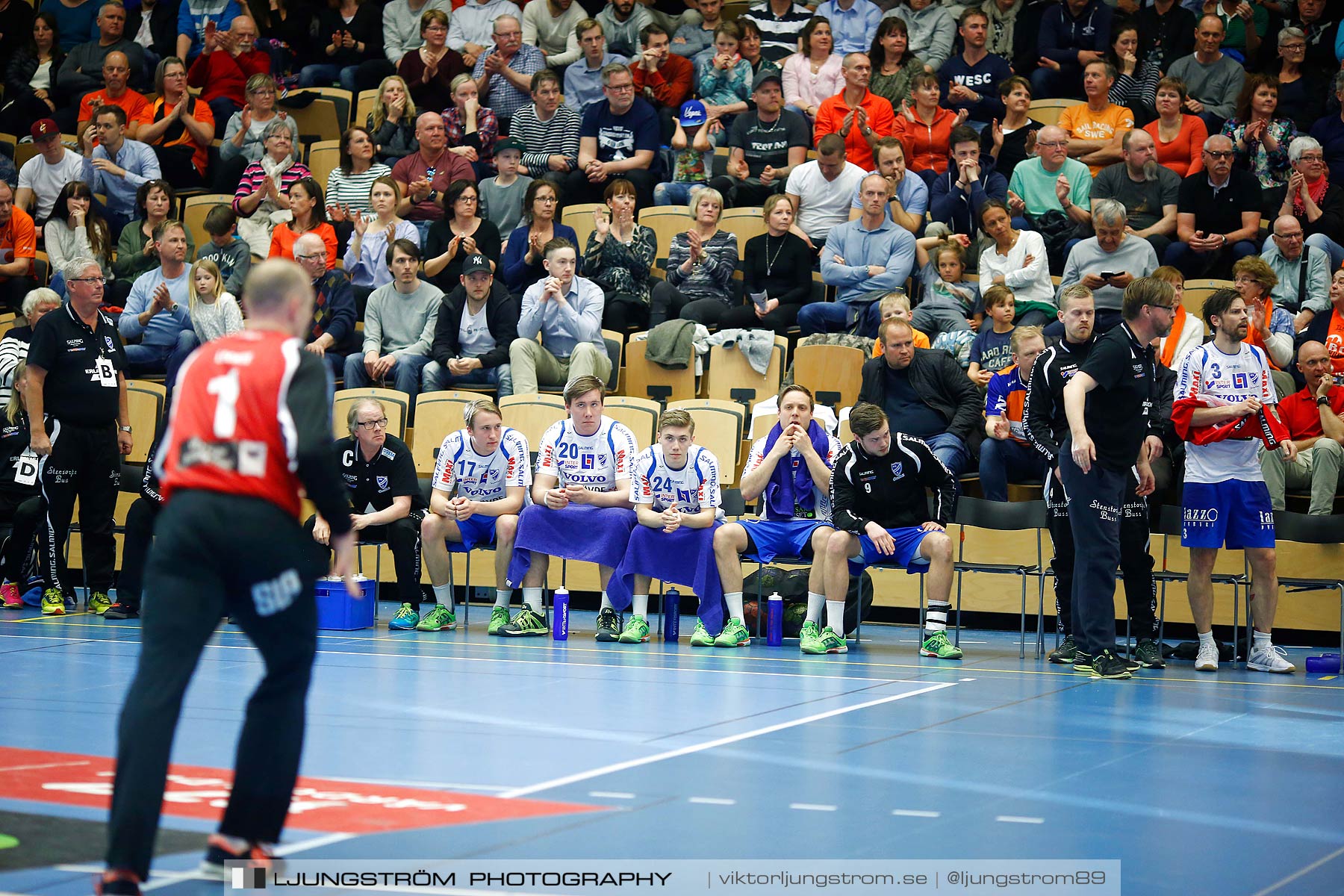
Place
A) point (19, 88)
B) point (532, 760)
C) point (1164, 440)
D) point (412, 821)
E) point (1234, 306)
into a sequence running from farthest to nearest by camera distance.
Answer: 1. point (19, 88)
2. point (1164, 440)
3. point (1234, 306)
4. point (532, 760)
5. point (412, 821)

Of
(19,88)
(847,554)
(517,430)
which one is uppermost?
(19,88)

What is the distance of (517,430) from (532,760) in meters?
5.07

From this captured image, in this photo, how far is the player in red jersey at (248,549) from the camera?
349 cm

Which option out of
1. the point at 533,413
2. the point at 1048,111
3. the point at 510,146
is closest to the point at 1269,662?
the point at 533,413

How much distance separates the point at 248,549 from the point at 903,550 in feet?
19.1

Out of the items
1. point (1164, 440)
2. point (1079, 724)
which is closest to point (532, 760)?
point (1079, 724)

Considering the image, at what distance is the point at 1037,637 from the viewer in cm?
902

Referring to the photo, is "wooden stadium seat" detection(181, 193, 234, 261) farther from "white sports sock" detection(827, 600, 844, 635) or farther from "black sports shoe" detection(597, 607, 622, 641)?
"white sports sock" detection(827, 600, 844, 635)

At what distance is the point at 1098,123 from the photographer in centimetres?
1259

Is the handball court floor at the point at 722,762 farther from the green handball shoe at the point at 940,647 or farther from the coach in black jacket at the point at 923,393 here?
the coach in black jacket at the point at 923,393

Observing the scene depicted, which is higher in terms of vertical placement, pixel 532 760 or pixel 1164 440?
pixel 1164 440

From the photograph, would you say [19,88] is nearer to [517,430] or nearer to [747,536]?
[517,430]

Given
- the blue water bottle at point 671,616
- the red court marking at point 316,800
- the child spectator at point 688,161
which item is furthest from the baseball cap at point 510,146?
the red court marking at point 316,800

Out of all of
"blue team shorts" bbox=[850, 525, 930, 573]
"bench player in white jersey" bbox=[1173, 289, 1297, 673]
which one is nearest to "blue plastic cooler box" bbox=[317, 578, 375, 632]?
"blue team shorts" bbox=[850, 525, 930, 573]
